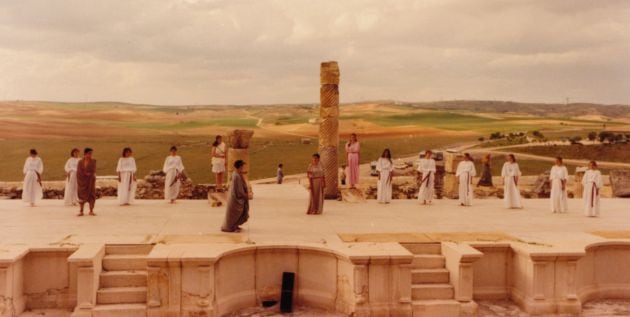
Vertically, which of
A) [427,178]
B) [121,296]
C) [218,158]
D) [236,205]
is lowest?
[121,296]

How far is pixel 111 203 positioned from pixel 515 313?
9860 mm

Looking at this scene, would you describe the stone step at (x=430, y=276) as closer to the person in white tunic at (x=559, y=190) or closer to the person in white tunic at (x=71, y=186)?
the person in white tunic at (x=559, y=190)

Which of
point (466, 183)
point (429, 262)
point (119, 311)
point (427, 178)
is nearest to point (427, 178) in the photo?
point (427, 178)

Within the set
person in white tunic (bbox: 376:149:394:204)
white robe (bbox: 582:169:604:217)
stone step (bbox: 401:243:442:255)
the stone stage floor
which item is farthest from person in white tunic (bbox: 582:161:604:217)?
stone step (bbox: 401:243:442:255)

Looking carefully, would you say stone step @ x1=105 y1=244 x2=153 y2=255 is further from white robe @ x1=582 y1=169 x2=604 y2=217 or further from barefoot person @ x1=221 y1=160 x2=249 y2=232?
white robe @ x1=582 y1=169 x2=604 y2=217

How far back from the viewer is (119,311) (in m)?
7.84

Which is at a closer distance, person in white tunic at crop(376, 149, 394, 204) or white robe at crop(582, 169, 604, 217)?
white robe at crop(582, 169, 604, 217)

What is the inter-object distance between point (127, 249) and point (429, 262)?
459cm

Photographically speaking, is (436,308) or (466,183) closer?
(436,308)

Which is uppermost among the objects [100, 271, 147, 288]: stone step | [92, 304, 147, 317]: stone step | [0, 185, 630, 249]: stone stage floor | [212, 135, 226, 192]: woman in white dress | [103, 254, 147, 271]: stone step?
[212, 135, 226, 192]: woman in white dress

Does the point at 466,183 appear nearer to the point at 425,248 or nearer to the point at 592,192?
the point at 592,192

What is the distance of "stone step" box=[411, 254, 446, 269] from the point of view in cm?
900

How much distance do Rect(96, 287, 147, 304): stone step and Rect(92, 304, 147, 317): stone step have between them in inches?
5.6

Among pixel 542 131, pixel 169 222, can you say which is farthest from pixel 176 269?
pixel 542 131
